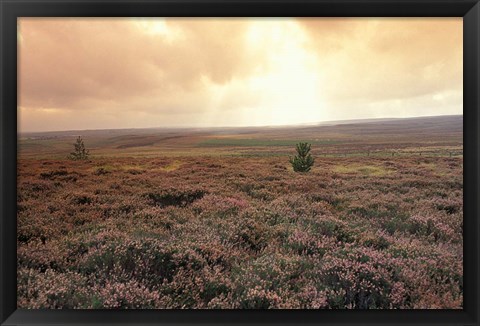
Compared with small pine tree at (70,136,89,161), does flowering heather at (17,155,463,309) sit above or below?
below

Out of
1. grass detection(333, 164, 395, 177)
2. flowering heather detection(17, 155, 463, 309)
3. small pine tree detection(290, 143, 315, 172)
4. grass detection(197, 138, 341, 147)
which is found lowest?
flowering heather detection(17, 155, 463, 309)

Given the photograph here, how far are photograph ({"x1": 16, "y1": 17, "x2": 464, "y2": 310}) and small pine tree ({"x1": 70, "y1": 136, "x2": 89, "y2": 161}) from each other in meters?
0.03

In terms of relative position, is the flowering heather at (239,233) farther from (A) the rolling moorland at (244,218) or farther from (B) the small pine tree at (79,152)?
(B) the small pine tree at (79,152)

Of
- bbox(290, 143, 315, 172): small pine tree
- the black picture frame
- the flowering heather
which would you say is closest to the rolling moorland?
the flowering heather

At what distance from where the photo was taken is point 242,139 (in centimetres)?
687

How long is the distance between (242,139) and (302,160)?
1.43 m

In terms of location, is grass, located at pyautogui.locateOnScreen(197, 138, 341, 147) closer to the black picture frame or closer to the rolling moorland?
the rolling moorland

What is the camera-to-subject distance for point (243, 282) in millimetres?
4184

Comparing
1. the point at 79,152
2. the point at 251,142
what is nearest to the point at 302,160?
the point at 251,142

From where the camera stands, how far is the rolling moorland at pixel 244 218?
4113mm

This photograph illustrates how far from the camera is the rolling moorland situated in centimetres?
411
